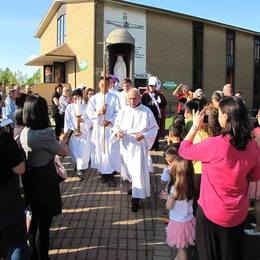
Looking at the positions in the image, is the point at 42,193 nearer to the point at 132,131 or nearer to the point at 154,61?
the point at 132,131

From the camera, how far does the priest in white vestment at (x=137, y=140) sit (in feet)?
21.9

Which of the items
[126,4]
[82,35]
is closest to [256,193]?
[126,4]

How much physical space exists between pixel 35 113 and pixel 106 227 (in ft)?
7.89

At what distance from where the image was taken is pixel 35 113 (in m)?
4.18

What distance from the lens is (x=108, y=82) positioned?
859 cm

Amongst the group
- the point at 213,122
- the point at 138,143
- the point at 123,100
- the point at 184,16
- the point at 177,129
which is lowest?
the point at 138,143

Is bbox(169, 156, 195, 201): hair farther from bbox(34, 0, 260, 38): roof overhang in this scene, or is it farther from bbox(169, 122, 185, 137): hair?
bbox(34, 0, 260, 38): roof overhang

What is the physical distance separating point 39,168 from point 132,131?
2.76 meters

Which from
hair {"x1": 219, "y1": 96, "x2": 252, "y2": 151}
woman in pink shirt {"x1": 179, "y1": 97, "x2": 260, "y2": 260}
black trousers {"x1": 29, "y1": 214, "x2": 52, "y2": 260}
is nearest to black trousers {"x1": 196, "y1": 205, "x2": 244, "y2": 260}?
woman in pink shirt {"x1": 179, "y1": 97, "x2": 260, "y2": 260}

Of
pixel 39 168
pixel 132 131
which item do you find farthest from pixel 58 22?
pixel 39 168

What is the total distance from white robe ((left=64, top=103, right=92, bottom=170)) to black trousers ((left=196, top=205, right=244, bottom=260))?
5.66 metres

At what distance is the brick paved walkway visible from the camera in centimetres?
510

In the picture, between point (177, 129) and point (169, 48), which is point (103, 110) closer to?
point (177, 129)

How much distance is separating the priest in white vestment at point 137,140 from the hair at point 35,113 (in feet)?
8.57
